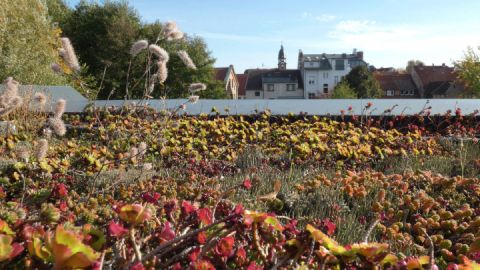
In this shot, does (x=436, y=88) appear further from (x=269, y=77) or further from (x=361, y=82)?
(x=269, y=77)

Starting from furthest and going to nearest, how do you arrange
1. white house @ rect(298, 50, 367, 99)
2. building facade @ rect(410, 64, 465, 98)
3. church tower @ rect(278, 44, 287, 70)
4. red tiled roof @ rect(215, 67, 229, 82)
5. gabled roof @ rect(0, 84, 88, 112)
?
church tower @ rect(278, 44, 287, 70)
white house @ rect(298, 50, 367, 99)
red tiled roof @ rect(215, 67, 229, 82)
building facade @ rect(410, 64, 465, 98)
gabled roof @ rect(0, 84, 88, 112)

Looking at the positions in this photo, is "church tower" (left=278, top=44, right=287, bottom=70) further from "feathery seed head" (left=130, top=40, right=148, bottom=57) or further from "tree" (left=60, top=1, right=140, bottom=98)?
"feathery seed head" (left=130, top=40, right=148, bottom=57)

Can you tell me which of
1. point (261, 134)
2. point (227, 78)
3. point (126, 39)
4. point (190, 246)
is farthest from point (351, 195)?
point (227, 78)

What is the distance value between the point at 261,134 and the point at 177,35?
2462 millimetres

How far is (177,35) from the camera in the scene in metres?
3.42

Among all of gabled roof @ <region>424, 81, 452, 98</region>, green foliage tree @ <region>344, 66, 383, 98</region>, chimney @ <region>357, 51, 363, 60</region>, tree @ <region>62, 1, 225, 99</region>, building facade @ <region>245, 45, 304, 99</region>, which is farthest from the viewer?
chimney @ <region>357, 51, 363, 60</region>

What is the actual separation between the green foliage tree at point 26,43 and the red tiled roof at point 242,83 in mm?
54570

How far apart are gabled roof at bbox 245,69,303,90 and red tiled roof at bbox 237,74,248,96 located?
0.50 metres

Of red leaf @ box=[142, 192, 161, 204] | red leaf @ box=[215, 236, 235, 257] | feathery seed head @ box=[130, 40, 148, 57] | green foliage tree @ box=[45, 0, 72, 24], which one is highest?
green foliage tree @ box=[45, 0, 72, 24]

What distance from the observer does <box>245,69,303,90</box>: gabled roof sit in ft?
247

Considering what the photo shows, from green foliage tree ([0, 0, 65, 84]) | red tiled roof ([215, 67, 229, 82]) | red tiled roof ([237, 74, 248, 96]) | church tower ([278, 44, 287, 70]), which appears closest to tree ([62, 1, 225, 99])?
green foliage tree ([0, 0, 65, 84])

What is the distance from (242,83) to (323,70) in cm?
1395

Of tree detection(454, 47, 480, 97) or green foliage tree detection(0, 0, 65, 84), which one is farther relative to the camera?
tree detection(454, 47, 480, 97)

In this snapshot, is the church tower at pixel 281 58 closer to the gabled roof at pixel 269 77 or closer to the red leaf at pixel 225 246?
the gabled roof at pixel 269 77
